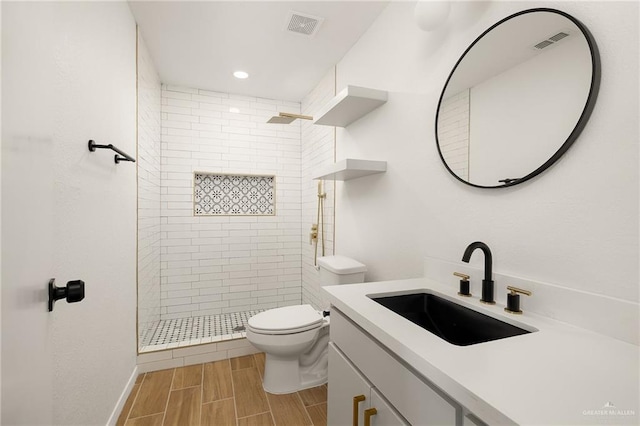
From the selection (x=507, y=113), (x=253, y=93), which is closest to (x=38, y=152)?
(x=507, y=113)

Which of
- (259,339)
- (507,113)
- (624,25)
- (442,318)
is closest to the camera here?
(624,25)

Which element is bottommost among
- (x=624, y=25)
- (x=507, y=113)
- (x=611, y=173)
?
(x=611, y=173)

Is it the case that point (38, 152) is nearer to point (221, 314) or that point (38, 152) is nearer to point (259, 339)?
point (259, 339)

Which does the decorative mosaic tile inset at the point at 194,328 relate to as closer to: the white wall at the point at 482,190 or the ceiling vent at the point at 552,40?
the white wall at the point at 482,190

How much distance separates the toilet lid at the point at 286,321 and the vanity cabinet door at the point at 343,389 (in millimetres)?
700

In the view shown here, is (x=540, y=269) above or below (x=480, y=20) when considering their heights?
below

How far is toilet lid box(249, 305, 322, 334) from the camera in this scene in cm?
197

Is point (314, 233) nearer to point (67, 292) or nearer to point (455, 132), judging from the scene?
point (455, 132)

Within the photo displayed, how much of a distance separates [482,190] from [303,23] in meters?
1.70

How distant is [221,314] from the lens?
3354 millimetres

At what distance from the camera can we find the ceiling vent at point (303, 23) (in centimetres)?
201

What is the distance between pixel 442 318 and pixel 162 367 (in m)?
2.26

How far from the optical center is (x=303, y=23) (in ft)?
6.87

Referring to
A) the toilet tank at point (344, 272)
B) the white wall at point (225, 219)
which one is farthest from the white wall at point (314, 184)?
the toilet tank at point (344, 272)
